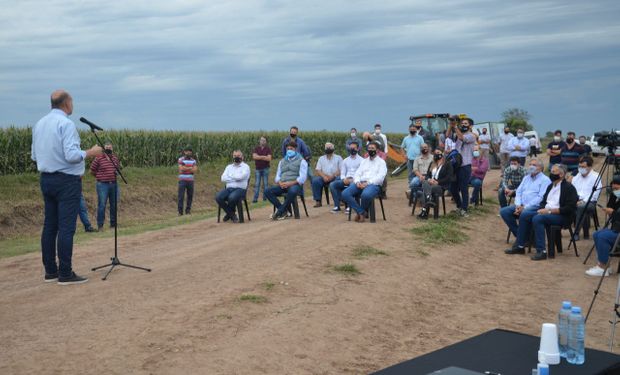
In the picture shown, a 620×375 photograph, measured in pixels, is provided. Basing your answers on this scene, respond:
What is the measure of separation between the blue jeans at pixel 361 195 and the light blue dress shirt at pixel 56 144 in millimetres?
7504

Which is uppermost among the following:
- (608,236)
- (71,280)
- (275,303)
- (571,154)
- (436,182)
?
(571,154)

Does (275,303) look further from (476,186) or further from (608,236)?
(476,186)

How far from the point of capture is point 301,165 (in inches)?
640

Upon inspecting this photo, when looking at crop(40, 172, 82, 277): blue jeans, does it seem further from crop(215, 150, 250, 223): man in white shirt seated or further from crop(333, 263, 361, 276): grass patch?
crop(215, 150, 250, 223): man in white shirt seated

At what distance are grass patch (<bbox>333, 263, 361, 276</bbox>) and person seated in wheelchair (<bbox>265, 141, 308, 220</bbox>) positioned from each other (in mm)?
5505

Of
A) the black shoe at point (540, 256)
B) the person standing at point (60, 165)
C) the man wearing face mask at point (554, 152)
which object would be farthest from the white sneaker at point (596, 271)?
the man wearing face mask at point (554, 152)

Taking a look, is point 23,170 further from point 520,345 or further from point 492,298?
point 520,345

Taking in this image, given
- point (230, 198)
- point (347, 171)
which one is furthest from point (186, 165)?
point (347, 171)

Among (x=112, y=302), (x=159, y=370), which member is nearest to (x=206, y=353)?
(x=159, y=370)

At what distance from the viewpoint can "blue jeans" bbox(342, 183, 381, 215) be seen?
49.8ft

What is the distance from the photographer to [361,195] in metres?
15.4

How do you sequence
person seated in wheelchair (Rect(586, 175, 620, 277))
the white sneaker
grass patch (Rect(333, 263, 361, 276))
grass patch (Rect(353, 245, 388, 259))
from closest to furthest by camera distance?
grass patch (Rect(333, 263, 361, 276)), person seated in wheelchair (Rect(586, 175, 620, 277)), grass patch (Rect(353, 245, 388, 259)), the white sneaker

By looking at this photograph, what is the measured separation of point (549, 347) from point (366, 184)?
11.2m

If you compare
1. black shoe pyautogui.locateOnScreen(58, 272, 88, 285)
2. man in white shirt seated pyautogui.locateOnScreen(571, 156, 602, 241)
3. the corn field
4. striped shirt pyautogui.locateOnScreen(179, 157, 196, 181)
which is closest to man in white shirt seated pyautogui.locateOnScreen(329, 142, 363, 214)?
man in white shirt seated pyautogui.locateOnScreen(571, 156, 602, 241)
